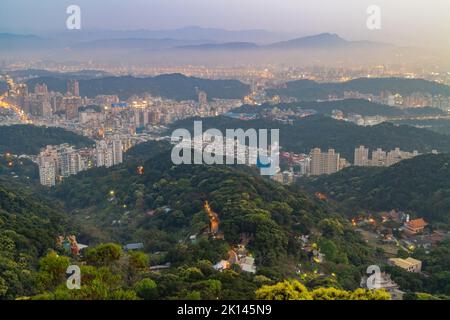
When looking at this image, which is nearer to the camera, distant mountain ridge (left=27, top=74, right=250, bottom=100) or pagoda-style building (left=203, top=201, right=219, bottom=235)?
pagoda-style building (left=203, top=201, right=219, bottom=235)

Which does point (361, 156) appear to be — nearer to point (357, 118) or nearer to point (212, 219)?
point (357, 118)

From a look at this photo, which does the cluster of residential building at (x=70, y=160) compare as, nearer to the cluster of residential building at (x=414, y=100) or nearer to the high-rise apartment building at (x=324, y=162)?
the high-rise apartment building at (x=324, y=162)

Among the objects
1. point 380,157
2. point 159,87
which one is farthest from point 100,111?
point 380,157

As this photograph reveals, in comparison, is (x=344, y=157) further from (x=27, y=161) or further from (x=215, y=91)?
(x=215, y=91)

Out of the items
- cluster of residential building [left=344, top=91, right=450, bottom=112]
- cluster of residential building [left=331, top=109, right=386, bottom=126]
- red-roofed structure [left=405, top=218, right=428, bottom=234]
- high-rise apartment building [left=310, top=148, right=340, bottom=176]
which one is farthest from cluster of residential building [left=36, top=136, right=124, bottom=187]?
cluster of residential building [left=344, top=91, right=450, bottom=112]

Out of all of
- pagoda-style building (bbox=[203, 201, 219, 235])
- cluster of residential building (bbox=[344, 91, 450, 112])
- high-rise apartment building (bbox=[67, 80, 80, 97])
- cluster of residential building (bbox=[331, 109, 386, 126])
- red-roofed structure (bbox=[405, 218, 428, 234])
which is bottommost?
red-roofed structure (bbox=[405, 218, 428, 234])

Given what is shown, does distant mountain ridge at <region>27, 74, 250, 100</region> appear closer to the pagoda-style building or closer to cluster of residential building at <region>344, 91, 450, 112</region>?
cluster of residential building at <region>344, 91, 450, 112</region>
